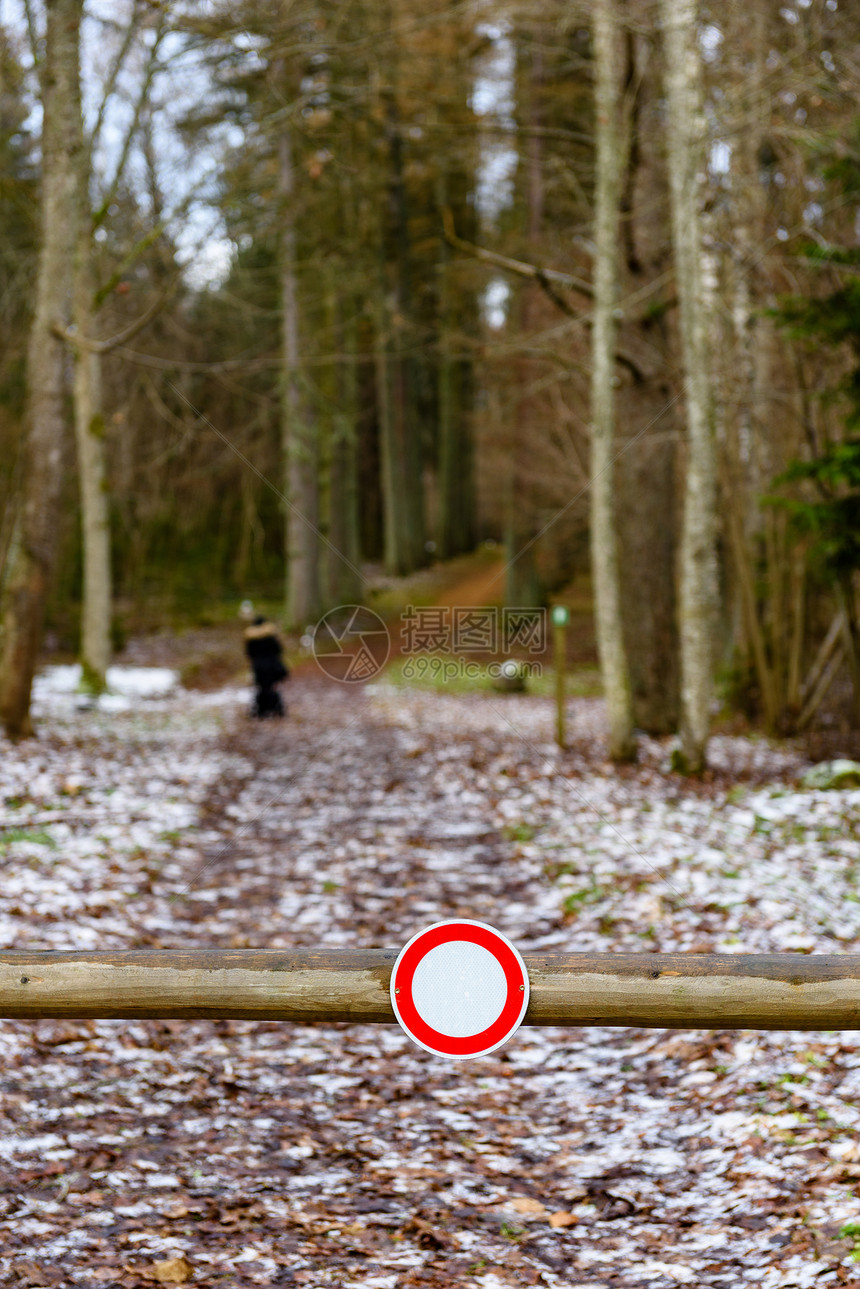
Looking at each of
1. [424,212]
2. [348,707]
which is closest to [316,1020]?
[348,707]

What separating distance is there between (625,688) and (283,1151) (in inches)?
276

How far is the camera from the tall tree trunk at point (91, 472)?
15.1m

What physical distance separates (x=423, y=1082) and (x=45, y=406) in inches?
333

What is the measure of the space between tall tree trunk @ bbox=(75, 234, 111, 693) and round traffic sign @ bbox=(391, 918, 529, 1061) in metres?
13.4

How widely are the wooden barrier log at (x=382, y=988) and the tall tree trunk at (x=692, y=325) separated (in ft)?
22.0

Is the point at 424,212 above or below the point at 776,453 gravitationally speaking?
above

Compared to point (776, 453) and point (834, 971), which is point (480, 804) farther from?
point (834, 971)

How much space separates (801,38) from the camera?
942 cm

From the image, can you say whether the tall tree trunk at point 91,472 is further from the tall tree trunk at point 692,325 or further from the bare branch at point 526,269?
the tall tree trunk at point 692,325

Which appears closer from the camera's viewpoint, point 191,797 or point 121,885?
point 121,885

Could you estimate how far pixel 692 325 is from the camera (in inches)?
373

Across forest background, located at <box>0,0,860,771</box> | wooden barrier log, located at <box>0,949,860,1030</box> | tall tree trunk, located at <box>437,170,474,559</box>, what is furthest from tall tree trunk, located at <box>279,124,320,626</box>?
wooden barrier log, located at <box>0,949,860,1030</box>

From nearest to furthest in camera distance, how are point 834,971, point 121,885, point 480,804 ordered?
point 834,971
point 121,885
point 480,804

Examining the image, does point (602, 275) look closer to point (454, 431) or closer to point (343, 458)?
point (343, 458)
